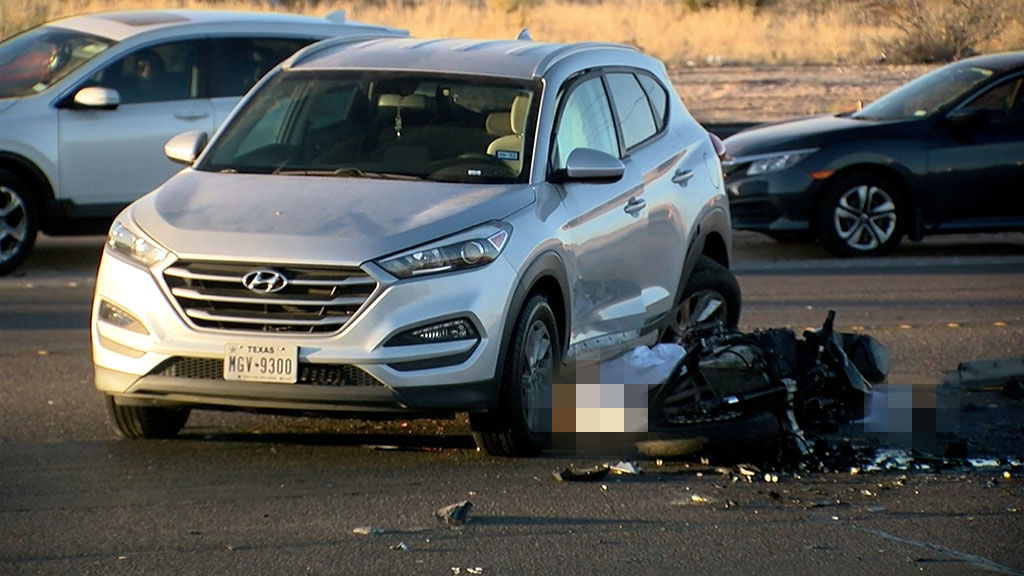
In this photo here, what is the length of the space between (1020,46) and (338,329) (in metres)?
32.2

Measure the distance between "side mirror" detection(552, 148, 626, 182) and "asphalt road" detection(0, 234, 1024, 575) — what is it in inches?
46.2

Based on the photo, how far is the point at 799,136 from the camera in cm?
1505

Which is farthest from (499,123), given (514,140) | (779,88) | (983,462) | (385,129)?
(779,88)

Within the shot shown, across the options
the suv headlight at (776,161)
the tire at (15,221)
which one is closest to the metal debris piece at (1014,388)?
the suv headlight at (776,161)

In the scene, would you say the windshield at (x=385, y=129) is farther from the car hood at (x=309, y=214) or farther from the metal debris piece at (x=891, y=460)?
the metal debris piece at (x=891, y=460)

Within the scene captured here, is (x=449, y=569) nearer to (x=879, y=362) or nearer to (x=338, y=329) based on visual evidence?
(x=338, y=329)

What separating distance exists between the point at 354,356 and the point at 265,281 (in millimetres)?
447

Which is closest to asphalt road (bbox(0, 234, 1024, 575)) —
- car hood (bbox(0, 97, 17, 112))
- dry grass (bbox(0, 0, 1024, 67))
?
car hood (bbox(0, 97, 17, 112))

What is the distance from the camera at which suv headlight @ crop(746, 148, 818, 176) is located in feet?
48.5

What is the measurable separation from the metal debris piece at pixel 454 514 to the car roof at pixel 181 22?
803cm

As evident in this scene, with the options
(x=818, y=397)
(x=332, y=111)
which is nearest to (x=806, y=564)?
(x=818, y=397)

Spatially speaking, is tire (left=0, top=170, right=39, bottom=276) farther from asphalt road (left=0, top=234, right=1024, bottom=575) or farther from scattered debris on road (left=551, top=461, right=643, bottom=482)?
scattered debris on road (left=551, top=461, right=643, bottom=482)

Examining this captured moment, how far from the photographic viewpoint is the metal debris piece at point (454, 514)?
6.35m

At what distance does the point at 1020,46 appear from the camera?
3681 cm
